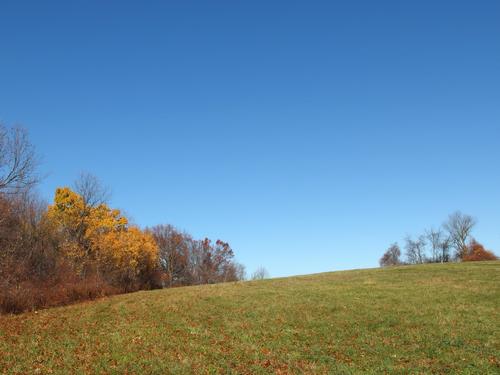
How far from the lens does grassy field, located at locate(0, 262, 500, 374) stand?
632 inches

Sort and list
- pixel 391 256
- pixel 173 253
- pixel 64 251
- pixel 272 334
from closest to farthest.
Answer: pixel 272 334 < pixel 64 251 < pixel 173 253 < pixel 391 256

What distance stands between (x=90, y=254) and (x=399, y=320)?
4615 centimetres

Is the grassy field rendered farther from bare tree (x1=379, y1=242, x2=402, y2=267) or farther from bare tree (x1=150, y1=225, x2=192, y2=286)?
bare tree (x1=379, y1=242, x2=402, y2=267)

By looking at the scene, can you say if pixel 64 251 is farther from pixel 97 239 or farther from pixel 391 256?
pixel 391 256

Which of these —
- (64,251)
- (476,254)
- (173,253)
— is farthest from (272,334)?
(476,254)

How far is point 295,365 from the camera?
1627 cm

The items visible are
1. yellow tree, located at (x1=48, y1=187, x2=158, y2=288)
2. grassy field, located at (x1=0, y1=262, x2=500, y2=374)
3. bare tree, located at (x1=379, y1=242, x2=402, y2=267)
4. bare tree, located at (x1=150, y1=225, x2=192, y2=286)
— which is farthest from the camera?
bare tree, located at (x1=379, y1=242, x2=402, y2=267)

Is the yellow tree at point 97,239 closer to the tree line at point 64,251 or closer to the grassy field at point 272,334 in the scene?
the tree line at point 64,251

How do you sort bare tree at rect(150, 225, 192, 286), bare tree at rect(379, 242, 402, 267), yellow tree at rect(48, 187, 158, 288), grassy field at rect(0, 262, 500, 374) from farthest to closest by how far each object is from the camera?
bare tree at rect(379, 242, 402, 267), bare tree at rect(150, 225, 192, 286), yellow tree at rect(48, 187, 158, 288), grassy field at rect(0, 262, 500, 374)

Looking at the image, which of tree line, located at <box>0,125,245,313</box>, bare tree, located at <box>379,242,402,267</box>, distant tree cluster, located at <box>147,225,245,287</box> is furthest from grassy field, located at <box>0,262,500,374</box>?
bare tree, located at <box>379,242,402,267</box>

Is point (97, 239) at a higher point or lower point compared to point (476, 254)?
higher

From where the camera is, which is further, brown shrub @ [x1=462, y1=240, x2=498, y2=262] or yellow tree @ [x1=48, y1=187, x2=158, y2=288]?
brown shrub @ [x1=462, y1=240, x2=498, y2=262]

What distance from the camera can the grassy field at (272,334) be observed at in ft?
52.7

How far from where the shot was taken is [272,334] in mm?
21203
